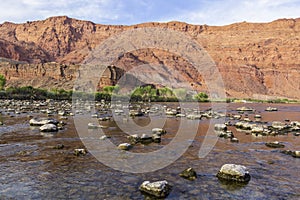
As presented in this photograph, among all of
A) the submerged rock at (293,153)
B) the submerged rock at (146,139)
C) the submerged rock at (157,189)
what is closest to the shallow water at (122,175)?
the submerged rock at (157,189)

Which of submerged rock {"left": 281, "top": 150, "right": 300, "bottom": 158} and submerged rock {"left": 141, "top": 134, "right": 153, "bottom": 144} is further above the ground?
submerged rock {"left": 141, "top": 134, "right": 153, "bottom": 144}

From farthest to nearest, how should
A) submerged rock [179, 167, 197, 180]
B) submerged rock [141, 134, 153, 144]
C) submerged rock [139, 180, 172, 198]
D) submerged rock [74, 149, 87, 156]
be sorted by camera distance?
submerged rock [141, 134, 153, 144] → submerged rock [74, 149, 87, 156] → submerged rock [179, 167, 197, 180] → submerged rock [139, 180, 172, 198]

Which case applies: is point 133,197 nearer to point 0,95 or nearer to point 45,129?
point 45,129

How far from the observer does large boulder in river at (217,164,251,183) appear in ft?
32.0

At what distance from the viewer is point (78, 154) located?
43.1 feet

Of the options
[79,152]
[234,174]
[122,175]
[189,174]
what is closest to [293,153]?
[234,174]

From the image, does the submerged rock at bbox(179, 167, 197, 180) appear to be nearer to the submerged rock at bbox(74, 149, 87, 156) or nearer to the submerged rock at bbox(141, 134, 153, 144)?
the submerged rock at bbox(74, 149, 87, 156)

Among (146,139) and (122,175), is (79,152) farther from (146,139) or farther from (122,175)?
(146,139)

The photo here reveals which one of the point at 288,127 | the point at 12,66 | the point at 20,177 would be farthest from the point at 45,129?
the point at 12,66

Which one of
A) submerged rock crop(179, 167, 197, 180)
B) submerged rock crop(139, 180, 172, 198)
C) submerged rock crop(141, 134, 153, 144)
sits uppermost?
submerged rock crop(139, 180, 172, 198)

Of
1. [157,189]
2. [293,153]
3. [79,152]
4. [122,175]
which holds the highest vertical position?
[157,189]

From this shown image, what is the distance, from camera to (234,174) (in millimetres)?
9891

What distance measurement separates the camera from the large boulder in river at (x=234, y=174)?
974 centimetres

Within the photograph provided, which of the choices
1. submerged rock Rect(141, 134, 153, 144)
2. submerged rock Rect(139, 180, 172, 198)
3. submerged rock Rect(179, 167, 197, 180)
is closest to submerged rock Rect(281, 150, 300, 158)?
submerged rock Rect(179, 167, 197, 180)
